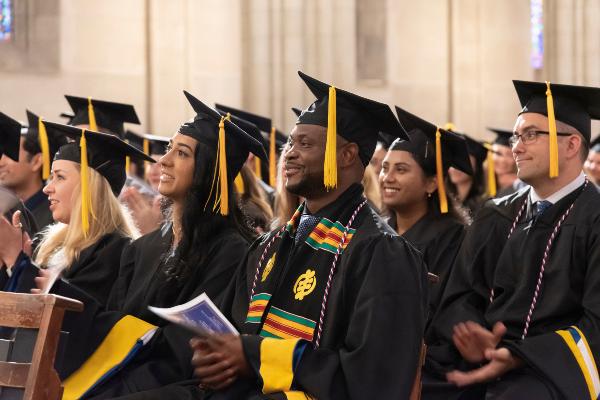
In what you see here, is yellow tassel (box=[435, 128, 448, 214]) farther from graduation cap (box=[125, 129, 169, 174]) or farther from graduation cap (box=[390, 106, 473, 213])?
graduation cap (box=[125, 129, 169, 174])

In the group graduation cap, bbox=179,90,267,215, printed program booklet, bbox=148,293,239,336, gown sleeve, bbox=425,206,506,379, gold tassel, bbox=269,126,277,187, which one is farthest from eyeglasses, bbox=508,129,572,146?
gold tassel, bbox=269,126,277,187

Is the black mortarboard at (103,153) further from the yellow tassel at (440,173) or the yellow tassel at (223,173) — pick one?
the yellow tassel at (440,173)

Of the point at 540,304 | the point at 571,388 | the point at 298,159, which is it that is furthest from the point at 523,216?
the point at 298,159

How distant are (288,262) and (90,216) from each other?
1.63 m

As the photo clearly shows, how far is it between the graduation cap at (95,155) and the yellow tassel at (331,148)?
1632 mm

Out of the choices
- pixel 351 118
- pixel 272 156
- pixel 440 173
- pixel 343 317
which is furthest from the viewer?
pixel 272 156

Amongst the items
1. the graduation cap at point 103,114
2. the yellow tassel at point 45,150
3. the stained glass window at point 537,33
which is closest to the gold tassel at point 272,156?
the graduation cap at point 103,114

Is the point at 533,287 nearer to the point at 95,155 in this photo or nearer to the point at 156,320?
the point at 156,320

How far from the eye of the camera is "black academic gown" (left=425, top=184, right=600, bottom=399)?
421 cm

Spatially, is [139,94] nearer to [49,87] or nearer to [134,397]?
[49,87]

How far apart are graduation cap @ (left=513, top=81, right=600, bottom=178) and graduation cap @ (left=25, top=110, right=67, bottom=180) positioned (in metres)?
3.10

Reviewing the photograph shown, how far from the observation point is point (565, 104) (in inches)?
184

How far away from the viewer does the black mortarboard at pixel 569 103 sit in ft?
15.2

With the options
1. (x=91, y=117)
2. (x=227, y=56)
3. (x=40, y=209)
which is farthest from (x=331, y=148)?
(x=227, y=56)
